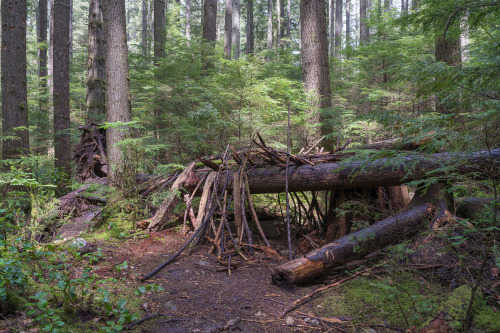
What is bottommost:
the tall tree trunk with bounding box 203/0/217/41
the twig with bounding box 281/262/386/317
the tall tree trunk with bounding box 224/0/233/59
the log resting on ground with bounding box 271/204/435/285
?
the twig with bounding box 281/262/386/317

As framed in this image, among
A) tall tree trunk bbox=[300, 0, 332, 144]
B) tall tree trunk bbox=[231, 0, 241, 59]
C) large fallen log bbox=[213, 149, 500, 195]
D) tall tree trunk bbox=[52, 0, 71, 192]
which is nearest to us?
large fallen log bbox=[213, 149, 500, 195]

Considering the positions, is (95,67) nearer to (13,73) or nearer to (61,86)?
(61,86)

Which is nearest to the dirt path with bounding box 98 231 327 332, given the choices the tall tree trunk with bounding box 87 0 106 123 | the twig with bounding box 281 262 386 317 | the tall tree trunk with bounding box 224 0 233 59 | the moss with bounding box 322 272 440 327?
the twig with bounding box 281 262 386 317

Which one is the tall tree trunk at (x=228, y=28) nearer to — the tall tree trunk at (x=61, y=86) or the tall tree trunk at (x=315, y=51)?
the tall tree trunk at (x=61, y=86)

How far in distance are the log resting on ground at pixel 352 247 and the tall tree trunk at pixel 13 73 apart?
7.46 metres

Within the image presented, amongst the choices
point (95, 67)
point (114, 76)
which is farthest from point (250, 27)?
point (114, 76)

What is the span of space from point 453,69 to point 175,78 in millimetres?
8789

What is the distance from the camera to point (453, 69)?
2758 millimetres

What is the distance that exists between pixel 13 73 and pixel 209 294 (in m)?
7.92

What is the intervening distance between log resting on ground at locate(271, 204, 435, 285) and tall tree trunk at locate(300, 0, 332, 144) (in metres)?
3.86

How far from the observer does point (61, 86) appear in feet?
33.8

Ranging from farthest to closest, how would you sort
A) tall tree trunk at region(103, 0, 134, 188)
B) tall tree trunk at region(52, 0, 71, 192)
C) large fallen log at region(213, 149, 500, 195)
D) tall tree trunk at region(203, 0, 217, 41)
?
tall tree trunk at region(203, 0, 217, 41)
tall tree trunk at region(52, 0, 71, 192)
tall tree trunk at region(103, 0, 134, 188)
large fallen log at region(213, 149, 500, 195)

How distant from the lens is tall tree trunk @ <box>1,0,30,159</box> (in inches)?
295

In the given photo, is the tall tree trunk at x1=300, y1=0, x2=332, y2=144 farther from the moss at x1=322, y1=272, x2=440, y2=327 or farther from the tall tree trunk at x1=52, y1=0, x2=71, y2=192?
the tall tree trunk at x1=52, y1=0, x2=71, y2=192
